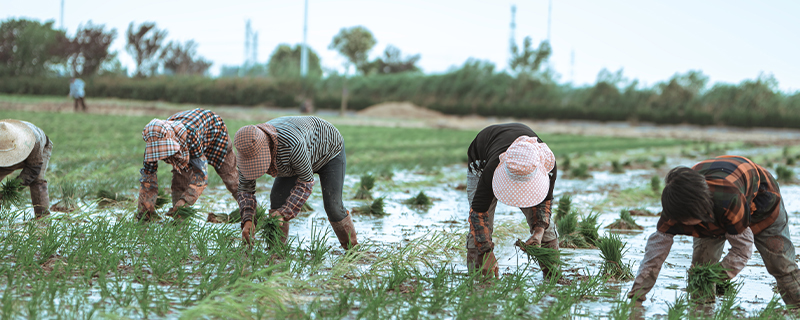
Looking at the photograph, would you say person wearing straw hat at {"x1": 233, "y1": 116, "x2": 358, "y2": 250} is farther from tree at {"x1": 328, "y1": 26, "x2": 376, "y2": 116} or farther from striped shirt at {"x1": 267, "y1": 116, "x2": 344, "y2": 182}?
tree at {"x1": 328, "y1": 26, "x2": 376, "y2": 116}

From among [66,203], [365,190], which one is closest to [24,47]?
[365,190]

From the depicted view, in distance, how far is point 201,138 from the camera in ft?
16.1

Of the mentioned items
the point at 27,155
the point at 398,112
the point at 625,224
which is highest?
the point at 27,155

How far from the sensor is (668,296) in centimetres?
359

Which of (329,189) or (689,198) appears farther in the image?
(329,189)

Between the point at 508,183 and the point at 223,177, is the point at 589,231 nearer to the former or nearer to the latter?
the point at 508,183

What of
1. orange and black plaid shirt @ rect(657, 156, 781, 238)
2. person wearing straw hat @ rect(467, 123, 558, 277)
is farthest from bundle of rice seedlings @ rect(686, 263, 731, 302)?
person wearing straw hat @ rect(467, 123, 558, 277)

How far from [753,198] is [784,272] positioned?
1.43ft

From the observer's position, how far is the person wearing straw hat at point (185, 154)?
14.5ft

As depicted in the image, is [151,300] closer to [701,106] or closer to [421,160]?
[421,160]

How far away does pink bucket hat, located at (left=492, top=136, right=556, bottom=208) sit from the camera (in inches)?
130

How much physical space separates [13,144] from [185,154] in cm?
120

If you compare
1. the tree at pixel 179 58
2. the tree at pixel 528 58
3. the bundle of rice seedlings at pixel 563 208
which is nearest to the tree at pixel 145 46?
the tree at pixel 179 58

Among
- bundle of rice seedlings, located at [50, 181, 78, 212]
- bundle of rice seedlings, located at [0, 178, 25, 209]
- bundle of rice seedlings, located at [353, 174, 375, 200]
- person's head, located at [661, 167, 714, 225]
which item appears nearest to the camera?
person's head, located at [661, 167, 714, 225]
